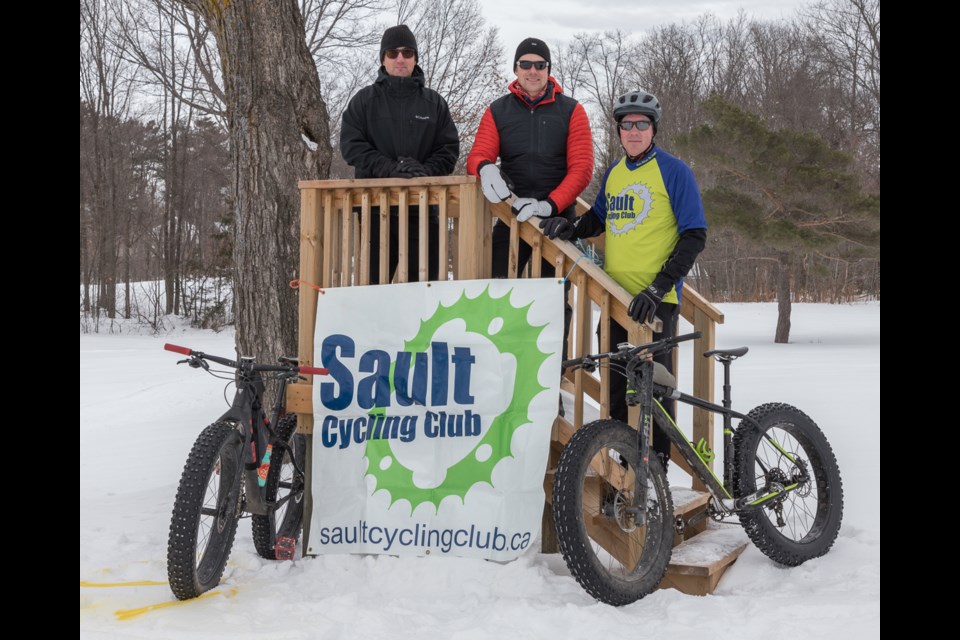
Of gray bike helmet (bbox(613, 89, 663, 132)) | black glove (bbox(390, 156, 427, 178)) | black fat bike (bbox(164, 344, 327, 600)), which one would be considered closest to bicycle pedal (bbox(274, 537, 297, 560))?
black fat bike (bbox(164, 344, 327, 600))

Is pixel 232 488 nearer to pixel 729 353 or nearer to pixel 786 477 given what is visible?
pixel 729 353

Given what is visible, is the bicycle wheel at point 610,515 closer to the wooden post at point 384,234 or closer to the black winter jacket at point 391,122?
the wooden post at point 384,234

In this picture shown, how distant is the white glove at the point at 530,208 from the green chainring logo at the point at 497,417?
1.35ft

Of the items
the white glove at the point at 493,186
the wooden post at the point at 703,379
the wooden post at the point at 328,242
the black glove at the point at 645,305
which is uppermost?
the white glove at the point at 493,186

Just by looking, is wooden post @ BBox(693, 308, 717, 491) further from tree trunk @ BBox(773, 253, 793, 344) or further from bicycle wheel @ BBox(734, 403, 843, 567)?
tree trunk @ BBox(773, 253, 793, 344)

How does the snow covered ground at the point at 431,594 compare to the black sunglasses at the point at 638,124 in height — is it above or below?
below

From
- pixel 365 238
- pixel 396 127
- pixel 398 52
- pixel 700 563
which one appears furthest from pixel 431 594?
pixel 398 52

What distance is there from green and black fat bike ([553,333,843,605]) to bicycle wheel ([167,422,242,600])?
1.41 m

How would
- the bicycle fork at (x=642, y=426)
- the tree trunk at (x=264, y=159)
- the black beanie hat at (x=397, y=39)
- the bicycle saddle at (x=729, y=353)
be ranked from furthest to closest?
Result: the tree trunk at (x=264, y=159), the black beanie hat at (x=397, y=39), the bicycle saddle at (x=729, y=353), the bicycle fork at (x=642, y=426)

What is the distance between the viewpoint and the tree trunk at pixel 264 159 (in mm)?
5277

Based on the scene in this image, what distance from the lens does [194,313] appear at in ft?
74.5

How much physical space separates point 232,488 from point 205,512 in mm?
161

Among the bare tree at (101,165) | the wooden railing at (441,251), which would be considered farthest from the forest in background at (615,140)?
the wooden railing at (441,251)
